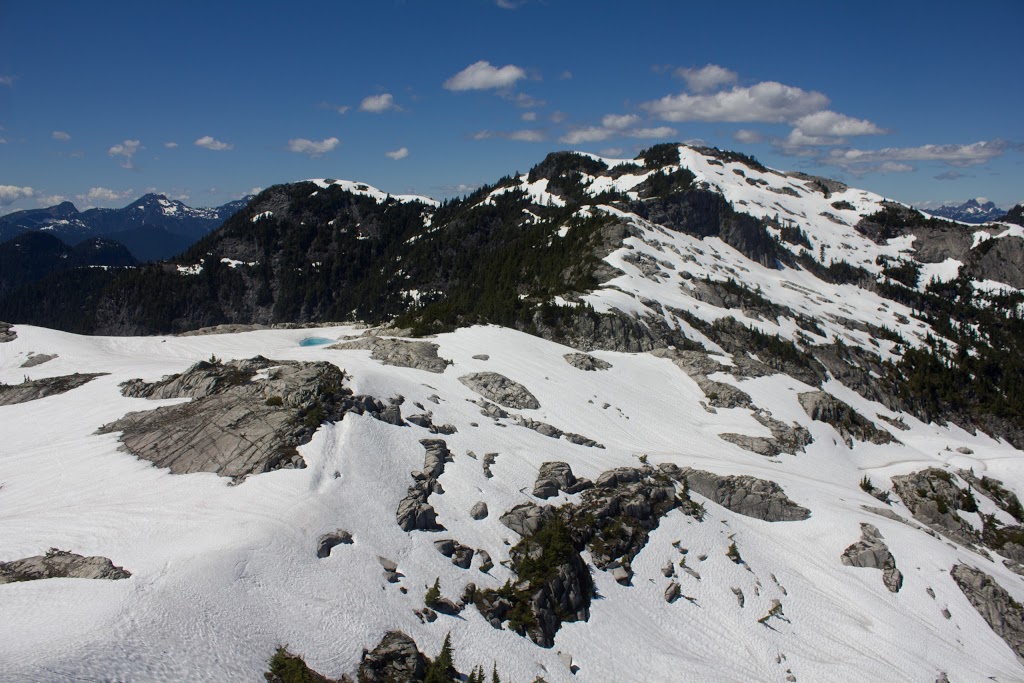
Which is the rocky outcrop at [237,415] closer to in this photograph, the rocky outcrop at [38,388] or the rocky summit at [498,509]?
the rocky summit at [498,509]

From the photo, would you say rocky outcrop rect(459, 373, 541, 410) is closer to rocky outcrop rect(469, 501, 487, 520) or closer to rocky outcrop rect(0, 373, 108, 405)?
rocky outcrop rect(469, 501, 487, 520)

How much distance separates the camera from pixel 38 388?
30.8 m

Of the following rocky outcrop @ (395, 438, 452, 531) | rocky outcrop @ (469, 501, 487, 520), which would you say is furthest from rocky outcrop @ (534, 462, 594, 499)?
rocky outcrop @ (395, 438, 452, 531)

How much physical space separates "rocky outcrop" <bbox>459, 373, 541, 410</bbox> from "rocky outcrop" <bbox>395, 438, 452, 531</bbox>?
1228 centimetres

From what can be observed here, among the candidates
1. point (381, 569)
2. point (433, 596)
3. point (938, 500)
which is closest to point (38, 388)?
point (381, 569)

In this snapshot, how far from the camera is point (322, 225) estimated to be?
18988cm

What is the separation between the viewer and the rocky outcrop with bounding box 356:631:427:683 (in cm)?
1488

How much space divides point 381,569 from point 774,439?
37.3m

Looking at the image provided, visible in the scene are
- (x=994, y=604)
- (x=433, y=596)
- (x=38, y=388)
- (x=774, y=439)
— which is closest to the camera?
(x=433, y=596)

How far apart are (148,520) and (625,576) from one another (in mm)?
19099

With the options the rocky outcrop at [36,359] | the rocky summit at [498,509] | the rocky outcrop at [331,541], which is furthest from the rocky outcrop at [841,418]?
the rocky outcrop at [36,359]

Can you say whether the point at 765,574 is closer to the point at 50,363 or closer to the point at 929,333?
the point at 50,363

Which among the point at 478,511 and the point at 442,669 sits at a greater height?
the point at 478,511

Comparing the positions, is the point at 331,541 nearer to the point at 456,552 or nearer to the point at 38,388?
the point at 456,552
